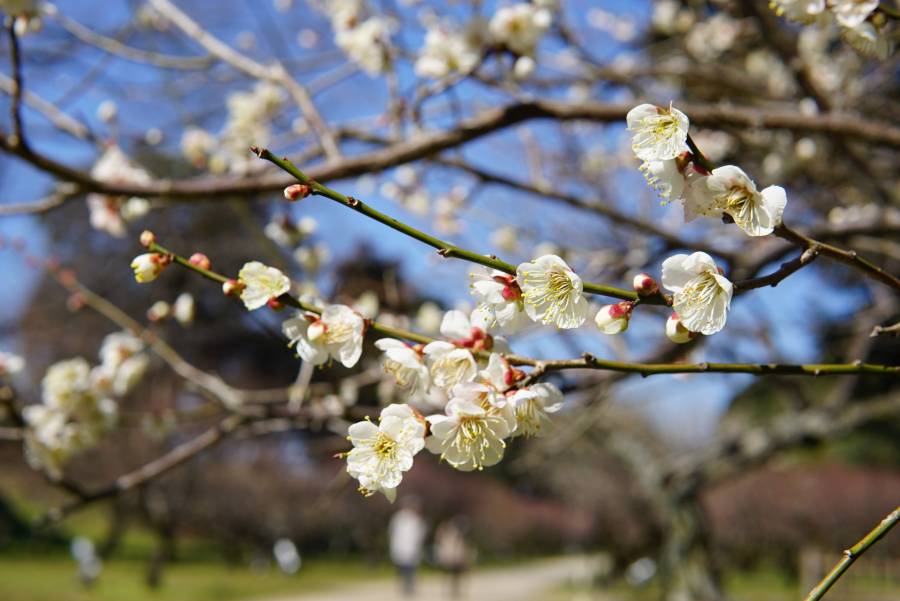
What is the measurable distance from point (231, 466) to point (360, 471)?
13.9m

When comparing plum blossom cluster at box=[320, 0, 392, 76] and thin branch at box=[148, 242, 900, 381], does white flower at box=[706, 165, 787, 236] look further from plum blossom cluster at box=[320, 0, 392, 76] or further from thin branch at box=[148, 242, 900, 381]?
plum blossom cluster at box=[320, 0, 392, 76]

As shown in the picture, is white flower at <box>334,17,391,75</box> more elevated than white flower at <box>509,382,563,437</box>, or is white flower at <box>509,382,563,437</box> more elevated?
white flower at <box>509,382,563,437</box>

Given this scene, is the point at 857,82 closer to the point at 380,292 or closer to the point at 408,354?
the point at 380,292

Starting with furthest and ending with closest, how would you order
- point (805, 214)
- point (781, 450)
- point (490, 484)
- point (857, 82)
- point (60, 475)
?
point (490, 484)
point (805, 214)
point (781, 450)
point (857, 82)
point (60, 475)

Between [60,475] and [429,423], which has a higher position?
[429,423]

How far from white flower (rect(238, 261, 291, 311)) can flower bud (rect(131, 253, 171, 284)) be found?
14cm

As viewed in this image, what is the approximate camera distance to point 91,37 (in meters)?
2.60

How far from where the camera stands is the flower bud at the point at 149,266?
3.36ft

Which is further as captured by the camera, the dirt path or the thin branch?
the dirt path

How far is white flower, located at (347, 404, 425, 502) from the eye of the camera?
2.84 ft

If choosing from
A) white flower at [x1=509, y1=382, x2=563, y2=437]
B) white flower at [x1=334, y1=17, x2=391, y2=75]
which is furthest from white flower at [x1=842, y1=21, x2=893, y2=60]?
white flower at [x1=334, y1=17, x2=391, y2=75]

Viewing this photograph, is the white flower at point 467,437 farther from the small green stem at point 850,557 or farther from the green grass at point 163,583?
the green grass at point 163,583

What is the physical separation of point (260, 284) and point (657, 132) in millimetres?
529

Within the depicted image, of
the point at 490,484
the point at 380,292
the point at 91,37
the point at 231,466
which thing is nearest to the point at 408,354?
the point at 91,37
